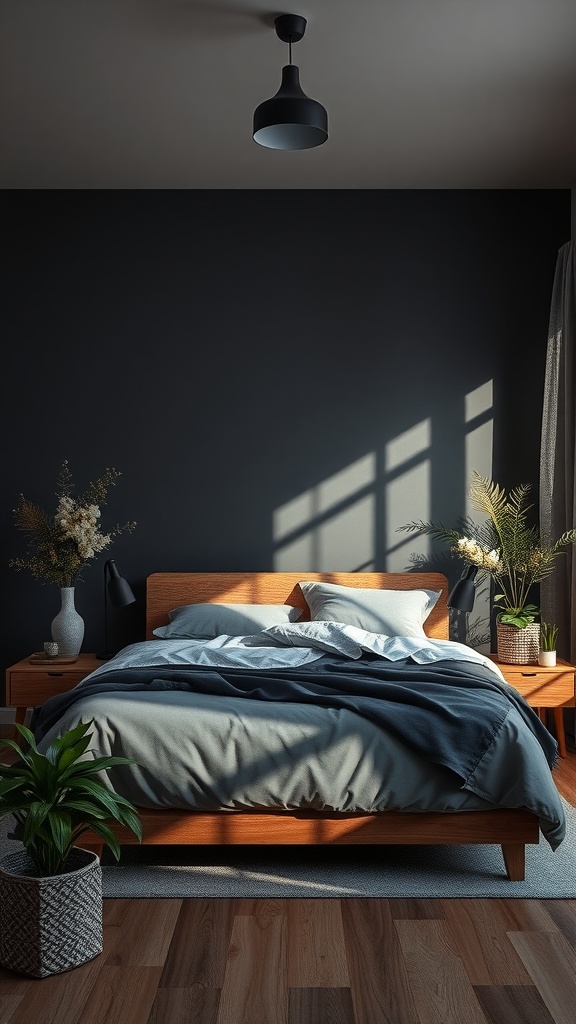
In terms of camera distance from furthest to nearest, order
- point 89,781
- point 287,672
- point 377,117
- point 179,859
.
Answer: point 377,117, point 287,672, point 179,859, point 89,781

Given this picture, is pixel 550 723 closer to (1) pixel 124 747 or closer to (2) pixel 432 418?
(2) pixel 432 418

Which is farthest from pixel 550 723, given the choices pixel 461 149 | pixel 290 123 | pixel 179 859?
pixel 290 123

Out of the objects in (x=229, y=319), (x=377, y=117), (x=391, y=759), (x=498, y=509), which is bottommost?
(x=391, y=759)

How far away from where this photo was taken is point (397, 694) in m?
3.33

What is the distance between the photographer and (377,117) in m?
4.38

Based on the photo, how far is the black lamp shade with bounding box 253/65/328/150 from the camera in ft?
11.2

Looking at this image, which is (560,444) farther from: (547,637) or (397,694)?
(397,694)

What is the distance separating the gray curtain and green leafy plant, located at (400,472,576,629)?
0.27 ft

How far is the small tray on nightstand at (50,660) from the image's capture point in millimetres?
4871

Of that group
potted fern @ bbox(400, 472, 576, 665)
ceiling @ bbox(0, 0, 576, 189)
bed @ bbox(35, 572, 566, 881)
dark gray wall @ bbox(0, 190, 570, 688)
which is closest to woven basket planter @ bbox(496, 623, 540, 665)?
potted fern @ bbox(400, 472, 576, 665)

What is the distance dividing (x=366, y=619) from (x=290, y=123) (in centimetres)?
240

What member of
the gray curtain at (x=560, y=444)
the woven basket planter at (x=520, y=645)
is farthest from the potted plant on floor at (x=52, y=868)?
the gray curtain at (x=560, y=444)

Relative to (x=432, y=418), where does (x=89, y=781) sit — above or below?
below

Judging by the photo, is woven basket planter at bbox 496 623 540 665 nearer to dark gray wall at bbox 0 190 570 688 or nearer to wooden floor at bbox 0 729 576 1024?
dark gray wall at bbox 0 190 570 688
